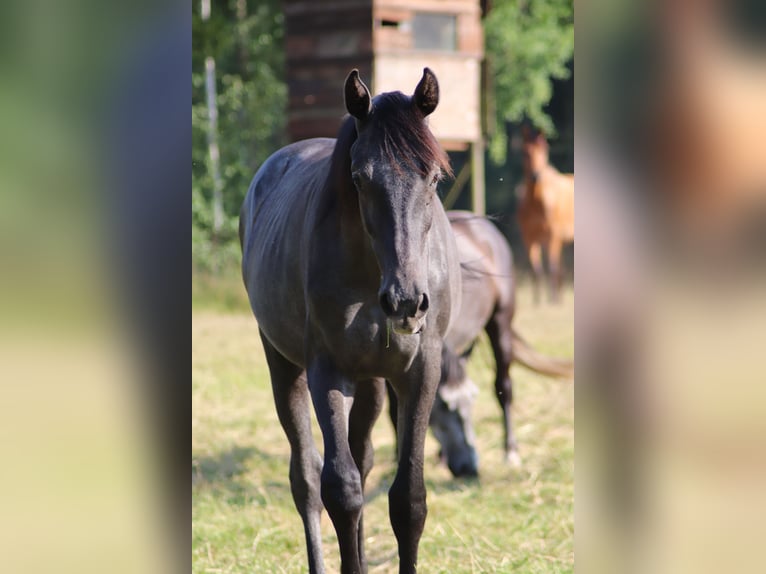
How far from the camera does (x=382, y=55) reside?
9000 millimetres

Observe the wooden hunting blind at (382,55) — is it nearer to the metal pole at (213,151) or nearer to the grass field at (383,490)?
the grass field at (383,490)

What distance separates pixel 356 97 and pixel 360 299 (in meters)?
0.68

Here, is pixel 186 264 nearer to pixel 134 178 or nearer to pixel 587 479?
pixel 134 178

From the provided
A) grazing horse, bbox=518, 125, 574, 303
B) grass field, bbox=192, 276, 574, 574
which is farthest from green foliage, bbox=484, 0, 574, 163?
grass field, bbox=192, 276, 574, 574

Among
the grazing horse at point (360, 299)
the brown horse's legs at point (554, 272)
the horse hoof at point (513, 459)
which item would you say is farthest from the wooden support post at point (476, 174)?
the grazing horse at point (360, 299)

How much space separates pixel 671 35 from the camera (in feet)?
3.10

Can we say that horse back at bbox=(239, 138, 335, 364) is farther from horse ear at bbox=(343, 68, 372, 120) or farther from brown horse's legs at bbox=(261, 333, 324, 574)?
horse ear at bbox=(343, 68, 372, 120)

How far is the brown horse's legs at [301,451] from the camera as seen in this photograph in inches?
146

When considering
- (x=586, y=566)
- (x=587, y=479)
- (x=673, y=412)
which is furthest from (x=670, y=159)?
(x=586, y=566)

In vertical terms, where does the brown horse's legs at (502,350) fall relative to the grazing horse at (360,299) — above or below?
below

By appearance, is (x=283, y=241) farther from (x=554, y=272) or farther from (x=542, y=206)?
(x=542, y=206)

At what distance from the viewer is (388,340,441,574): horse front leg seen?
3211mm

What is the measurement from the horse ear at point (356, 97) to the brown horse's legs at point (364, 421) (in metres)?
1.19

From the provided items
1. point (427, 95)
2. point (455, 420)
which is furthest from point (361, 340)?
point (455, 420)
